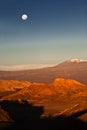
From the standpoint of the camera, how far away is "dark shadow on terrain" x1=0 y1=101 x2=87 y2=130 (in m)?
83.8

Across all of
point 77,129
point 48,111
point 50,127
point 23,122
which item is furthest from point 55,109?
point 77,129

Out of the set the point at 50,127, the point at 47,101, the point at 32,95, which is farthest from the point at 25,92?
the point at 50,127

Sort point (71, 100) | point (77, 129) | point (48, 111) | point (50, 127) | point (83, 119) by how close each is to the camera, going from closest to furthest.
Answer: point (77, 129), point (50, 127), point (83, 119), point (48, 111), point (71, 100)

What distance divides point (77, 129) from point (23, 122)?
27477mm

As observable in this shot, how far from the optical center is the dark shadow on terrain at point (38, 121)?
83750 millimetres

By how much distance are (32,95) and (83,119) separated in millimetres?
84022

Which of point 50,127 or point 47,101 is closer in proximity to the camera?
point 50,127

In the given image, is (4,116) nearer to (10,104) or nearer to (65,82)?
(10,104)

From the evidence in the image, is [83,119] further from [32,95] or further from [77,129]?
[32,95]

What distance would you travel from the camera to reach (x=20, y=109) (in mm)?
137000

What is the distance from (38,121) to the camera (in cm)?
10144

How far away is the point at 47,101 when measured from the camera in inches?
6486

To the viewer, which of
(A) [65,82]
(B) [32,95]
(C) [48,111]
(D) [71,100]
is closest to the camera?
(C) [48,111]

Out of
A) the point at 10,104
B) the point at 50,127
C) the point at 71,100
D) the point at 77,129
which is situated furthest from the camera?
the point at 71,100
